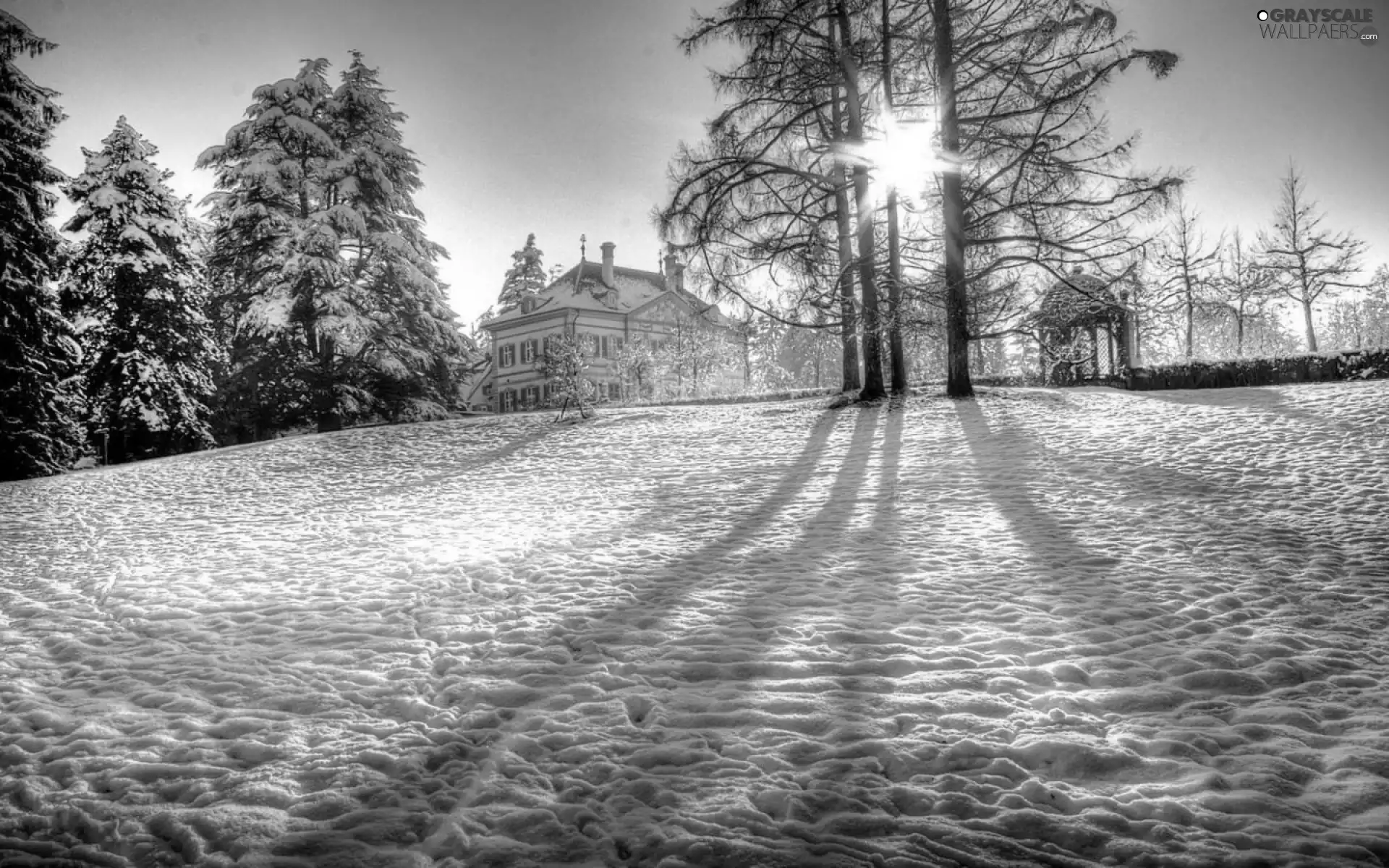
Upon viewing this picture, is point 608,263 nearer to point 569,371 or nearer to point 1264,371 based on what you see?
point 569,371

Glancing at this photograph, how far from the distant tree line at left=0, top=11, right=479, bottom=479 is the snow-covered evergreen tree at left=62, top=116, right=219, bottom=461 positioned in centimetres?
4

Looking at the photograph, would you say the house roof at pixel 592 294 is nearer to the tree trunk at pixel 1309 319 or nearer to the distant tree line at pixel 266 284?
the distant tree line at pixel 266 284

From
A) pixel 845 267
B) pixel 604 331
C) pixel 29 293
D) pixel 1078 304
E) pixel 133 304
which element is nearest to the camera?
pixel 845 267

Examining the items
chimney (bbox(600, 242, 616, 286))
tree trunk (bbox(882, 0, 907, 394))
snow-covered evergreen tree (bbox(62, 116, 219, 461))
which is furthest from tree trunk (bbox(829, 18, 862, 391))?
chimney (bbox(600, 242, 616, 286))

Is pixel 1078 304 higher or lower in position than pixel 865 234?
lower

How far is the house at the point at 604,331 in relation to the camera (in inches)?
1804

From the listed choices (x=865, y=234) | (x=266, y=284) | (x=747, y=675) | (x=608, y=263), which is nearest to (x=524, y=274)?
(x=608, y=263)

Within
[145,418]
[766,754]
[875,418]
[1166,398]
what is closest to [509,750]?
[766,754]

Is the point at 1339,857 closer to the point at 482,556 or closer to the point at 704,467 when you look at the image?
the point at 482,556

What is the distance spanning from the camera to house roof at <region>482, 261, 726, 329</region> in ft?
160

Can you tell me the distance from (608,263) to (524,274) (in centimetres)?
664

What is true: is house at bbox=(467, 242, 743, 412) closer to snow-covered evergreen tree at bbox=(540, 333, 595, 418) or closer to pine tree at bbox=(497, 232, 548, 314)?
pine tree at bbox=(497, 232, 548, 314)

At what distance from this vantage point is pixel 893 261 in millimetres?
15461

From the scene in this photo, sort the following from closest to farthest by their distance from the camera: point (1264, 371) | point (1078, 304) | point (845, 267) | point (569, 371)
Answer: point (845, 267) → point (1078, 304) → point (1264, 371) → point (569, 371)
